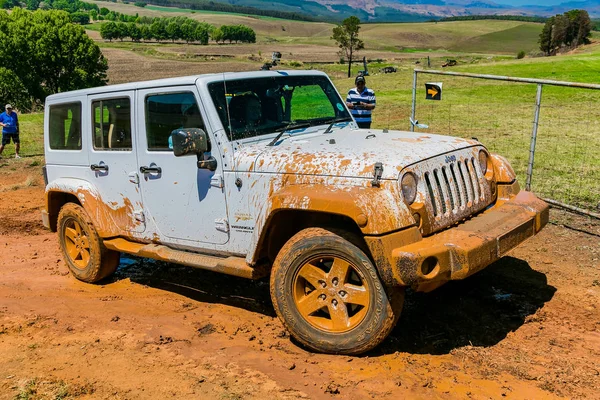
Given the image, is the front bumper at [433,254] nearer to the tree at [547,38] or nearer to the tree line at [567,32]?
the tree line at [567,32]

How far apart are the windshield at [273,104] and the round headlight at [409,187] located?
1549 millimetres

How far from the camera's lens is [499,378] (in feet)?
12.9

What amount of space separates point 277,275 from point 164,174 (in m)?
1.56

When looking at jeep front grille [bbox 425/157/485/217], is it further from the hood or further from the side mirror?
the side mirror

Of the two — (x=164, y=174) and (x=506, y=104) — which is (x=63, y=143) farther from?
(x=506, y=104)

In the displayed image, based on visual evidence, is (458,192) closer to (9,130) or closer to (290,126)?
(290,126)

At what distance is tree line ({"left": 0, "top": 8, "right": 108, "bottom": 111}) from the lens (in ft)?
176

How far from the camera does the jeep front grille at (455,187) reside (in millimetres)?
4184

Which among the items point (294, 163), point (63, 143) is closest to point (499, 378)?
point (294, 163)

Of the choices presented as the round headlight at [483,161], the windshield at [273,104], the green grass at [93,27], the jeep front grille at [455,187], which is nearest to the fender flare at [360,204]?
the jeep front grille at [455,187]

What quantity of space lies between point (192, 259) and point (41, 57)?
56.8 meters

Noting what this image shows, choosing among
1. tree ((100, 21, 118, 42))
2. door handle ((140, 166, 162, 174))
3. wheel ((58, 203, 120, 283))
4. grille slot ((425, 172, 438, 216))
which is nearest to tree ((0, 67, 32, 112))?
wheel ((58, 203, 120, 283))

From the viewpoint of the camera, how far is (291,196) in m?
4.21

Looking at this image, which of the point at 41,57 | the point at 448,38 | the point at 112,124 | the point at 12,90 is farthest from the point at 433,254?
the point at 448,38
